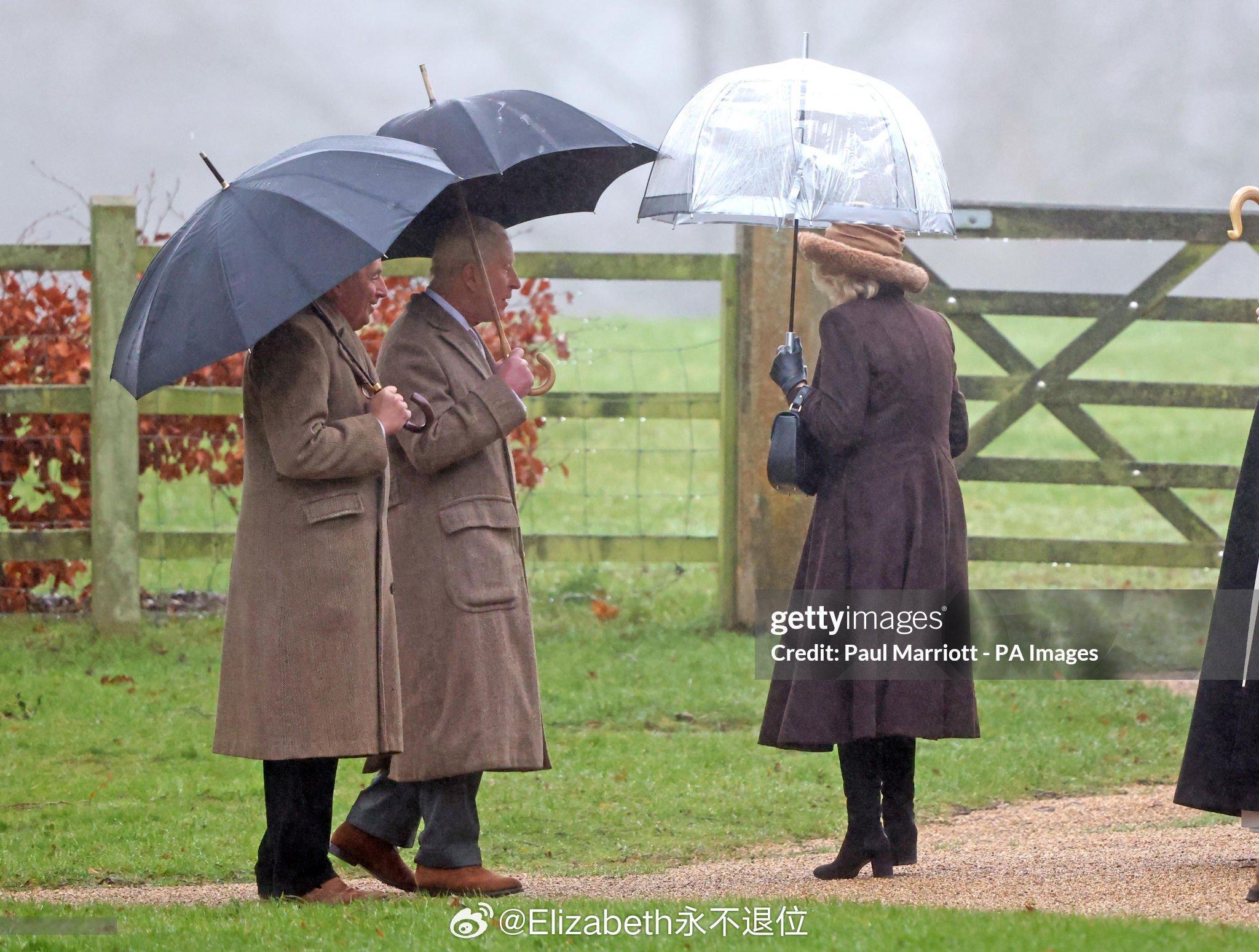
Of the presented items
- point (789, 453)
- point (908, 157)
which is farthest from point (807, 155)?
point (789, 453)

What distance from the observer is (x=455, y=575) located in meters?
4.11

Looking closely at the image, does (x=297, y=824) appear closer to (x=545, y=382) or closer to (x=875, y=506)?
(x=545, y=382)

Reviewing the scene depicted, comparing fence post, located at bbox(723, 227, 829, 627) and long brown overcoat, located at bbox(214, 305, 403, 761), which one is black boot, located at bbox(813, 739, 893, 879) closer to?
long brown overcoat, located at bbox(214, 305, 403, 761)

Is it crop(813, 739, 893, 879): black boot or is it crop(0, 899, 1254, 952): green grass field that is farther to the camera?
crop(813, 739, 893, 879): black boot

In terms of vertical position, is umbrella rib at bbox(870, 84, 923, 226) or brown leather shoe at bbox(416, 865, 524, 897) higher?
umbrella rib at bbox(870, 84, 923, 226)

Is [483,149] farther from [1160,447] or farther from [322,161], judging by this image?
[1160,447]

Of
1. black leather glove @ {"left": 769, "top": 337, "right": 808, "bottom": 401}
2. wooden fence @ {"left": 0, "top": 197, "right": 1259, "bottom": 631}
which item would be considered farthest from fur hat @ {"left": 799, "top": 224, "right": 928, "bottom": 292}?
wooden fence @ {"left": 0, "top": 197, "right": 1259, "bottom": 631}

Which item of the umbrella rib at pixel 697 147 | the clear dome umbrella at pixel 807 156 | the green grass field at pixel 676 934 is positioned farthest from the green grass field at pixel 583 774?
the umbrella rib at pixel 697 147

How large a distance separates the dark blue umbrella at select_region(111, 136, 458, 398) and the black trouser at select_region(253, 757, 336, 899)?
40.4 inches

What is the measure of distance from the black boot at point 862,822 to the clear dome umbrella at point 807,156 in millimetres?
1141

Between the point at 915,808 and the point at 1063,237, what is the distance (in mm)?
3373

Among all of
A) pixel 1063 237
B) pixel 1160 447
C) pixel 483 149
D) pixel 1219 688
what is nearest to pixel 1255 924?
pixel 1219 688

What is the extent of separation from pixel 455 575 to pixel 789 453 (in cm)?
96

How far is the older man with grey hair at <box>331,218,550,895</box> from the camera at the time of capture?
407 centimetres
